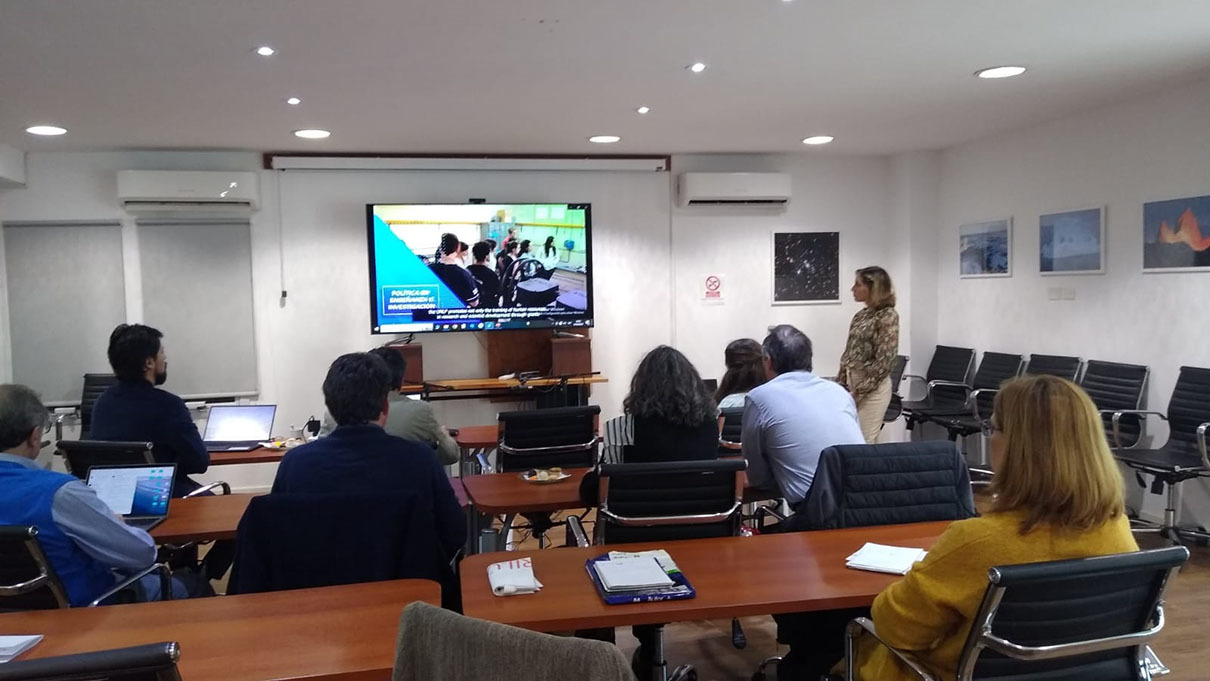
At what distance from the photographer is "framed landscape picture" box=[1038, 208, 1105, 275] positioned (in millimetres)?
5391

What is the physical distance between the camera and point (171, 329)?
6254 millimetres

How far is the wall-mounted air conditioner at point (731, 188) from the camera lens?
678 cm

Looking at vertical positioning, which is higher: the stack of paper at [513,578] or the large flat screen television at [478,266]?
the large flat screen television at [478,266]

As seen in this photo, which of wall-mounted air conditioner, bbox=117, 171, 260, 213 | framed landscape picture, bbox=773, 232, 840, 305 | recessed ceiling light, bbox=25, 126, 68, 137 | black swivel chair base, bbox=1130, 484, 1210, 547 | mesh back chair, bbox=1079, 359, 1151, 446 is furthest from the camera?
framed landscape picture, bbox=773, 232, 840, 305

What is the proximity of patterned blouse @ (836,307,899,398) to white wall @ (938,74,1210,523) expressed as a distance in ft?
5.22

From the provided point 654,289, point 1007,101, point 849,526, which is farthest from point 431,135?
point 849,526

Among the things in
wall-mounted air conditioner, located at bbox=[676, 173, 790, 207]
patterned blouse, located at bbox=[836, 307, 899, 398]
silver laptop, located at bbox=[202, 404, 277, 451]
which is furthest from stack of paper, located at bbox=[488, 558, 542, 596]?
wall-mounted air conditioner, located at bbox=[676, 173, 790, 207]

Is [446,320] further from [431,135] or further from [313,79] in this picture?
[313,79]

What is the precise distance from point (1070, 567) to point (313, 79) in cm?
389

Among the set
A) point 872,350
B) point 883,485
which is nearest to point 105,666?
point 883,485

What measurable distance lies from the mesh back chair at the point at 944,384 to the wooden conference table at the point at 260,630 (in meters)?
5.02

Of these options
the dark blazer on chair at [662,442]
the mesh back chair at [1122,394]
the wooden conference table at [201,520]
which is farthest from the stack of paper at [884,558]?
the mesh back chair at [1122,394]

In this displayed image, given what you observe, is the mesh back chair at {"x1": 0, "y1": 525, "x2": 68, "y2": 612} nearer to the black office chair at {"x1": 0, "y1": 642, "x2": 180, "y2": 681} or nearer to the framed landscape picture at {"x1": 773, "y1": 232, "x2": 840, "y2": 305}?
the black office chair at {"x1": 0, "y1": 642, "x2": 180, "y2": 681}

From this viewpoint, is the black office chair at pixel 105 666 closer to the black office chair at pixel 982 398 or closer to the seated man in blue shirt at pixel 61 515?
the seated man in blue shirt at pixel 61 515
